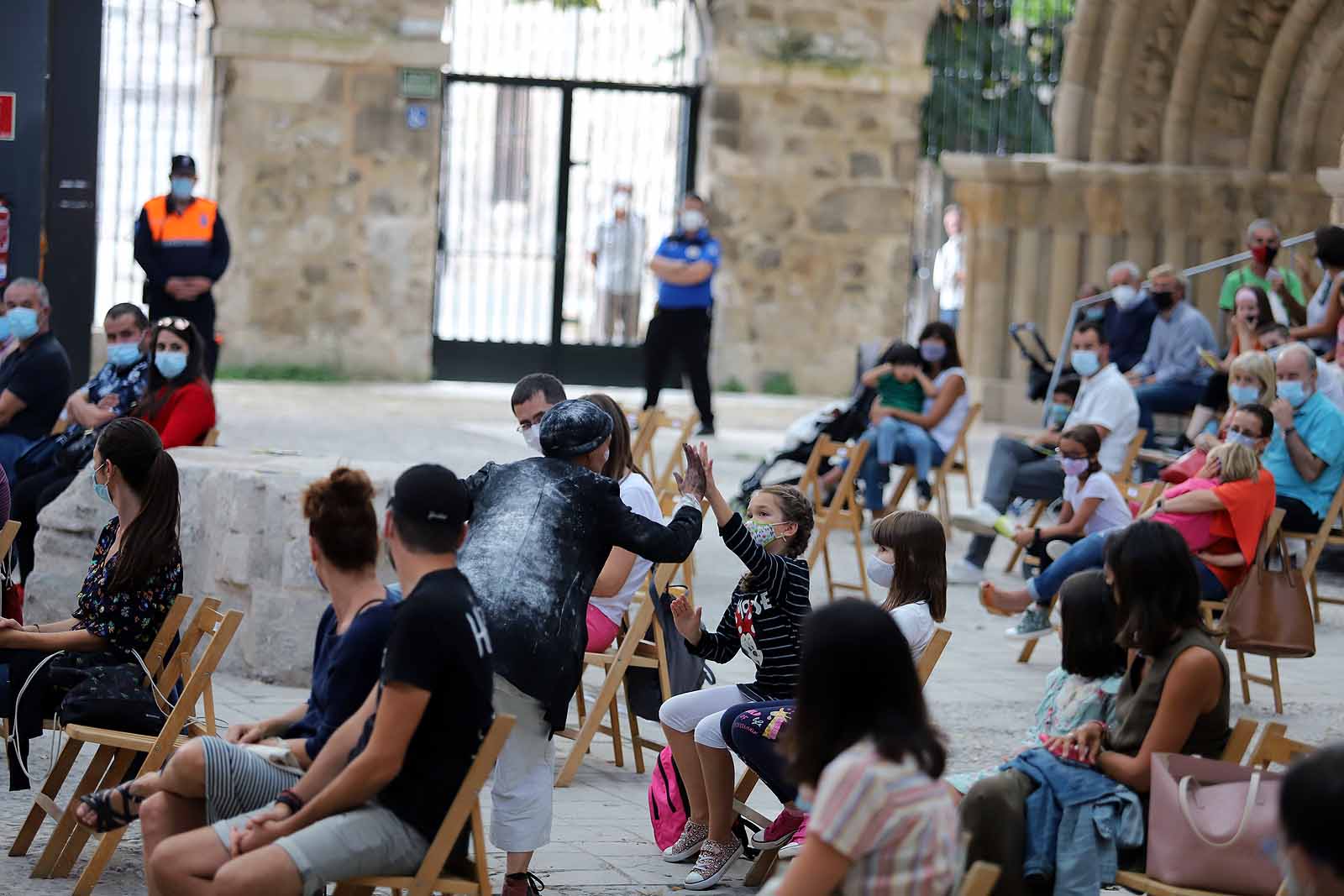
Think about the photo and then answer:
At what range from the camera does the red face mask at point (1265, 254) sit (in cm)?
1097

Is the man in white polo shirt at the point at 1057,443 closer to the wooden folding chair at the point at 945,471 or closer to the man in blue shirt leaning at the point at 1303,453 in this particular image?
the wooden folding chair at the point at 945,471

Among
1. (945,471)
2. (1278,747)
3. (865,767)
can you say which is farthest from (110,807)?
(945,471)

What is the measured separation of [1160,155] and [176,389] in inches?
362

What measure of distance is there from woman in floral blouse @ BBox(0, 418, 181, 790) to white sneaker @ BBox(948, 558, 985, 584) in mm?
5121

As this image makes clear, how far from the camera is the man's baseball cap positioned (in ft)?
12.6

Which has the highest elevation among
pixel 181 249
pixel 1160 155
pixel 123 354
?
pixel 1160 155

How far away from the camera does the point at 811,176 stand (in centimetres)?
1720

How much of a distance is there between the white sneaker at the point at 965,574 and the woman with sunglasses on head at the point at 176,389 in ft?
11.9

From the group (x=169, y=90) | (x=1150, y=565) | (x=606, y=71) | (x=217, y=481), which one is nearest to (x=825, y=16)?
(x=606, y=71)

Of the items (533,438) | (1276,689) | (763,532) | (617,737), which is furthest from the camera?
(1276,689)

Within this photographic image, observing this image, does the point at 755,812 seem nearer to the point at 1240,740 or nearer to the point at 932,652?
the point at 932,652

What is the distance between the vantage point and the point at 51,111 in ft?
30.6

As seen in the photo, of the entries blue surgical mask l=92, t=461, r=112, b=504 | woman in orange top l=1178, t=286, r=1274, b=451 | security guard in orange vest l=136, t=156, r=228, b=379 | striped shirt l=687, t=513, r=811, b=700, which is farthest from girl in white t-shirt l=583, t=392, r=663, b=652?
security guard in orange vest l=136, t=156, r=228, b=379

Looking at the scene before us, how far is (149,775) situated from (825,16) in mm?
13970
